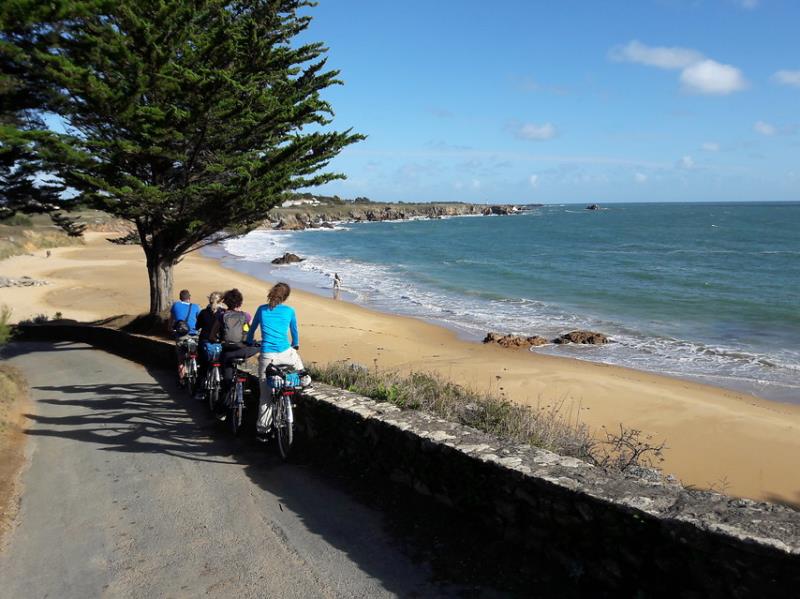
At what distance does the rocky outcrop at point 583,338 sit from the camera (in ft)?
59.1

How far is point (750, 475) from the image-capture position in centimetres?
862

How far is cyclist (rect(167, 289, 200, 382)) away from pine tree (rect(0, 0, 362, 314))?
9.94ft

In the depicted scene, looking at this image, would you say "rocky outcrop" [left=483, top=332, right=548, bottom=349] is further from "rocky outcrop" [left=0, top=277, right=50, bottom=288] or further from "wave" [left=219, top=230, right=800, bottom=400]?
"rocky outcrop" [left=0, top=277, right=50, bottom=288]

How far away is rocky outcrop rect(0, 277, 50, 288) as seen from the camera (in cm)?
3070

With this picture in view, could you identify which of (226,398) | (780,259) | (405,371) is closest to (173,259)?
(405,371)

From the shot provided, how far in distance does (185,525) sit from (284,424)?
1364 millimetres

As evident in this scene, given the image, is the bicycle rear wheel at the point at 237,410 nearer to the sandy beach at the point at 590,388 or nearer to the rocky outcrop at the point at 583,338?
the sandy beach at the point at 590,388

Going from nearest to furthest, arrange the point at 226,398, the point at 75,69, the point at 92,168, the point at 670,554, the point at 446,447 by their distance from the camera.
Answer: the point at 670,554
the point at 446,447
the point at 226,398
the point at 75,69
the point at 92,168

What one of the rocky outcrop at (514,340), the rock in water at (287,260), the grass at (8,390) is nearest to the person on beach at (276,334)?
the grass at (8,390)

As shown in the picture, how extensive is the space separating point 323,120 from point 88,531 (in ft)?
36.1

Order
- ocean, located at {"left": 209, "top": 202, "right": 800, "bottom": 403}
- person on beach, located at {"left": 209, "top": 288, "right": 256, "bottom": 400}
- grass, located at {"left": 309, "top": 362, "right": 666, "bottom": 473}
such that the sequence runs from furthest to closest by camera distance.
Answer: ocean, located at {"left": 209, "top": 202, "right": 800, "bottom": 403} < person on beach, located at {"left": 209, "top": 288, "right": 256, "bottom": 400} < grass, located at {"left": 309, "top": 362, "right": 666, "bottom": 473}

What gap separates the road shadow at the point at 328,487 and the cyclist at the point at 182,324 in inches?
21.9

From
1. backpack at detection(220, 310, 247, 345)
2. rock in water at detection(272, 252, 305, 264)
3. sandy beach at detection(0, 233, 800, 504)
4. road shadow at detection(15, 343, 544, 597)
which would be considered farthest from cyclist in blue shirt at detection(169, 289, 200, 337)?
rock in water at detection(272, 252, 305, 264)

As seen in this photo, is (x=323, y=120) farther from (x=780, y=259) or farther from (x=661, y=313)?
(x=780, y=259)
